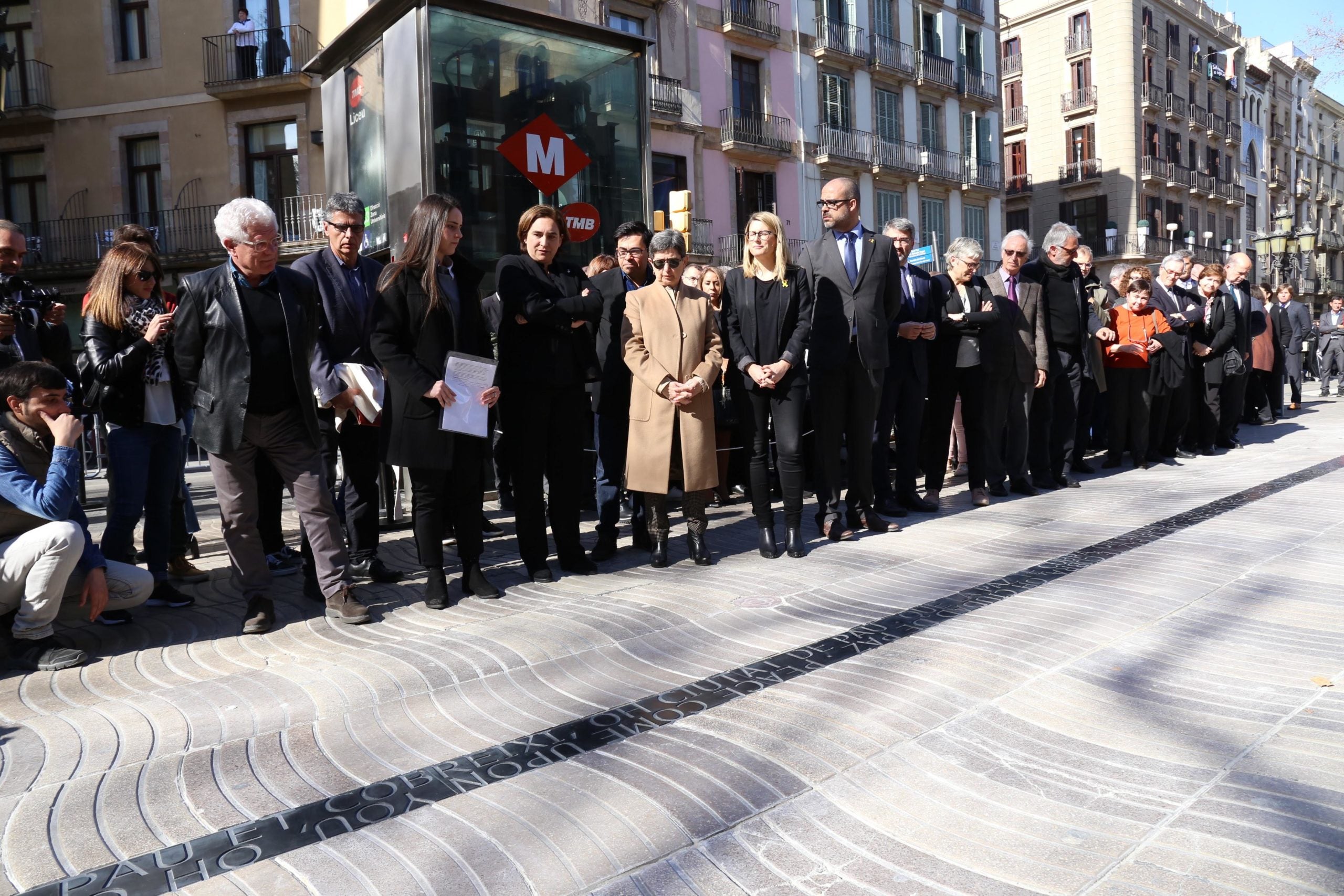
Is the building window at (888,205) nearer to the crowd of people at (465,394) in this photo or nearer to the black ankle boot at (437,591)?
the crowd of people at (465,394)

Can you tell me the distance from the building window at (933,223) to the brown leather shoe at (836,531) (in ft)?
97.5

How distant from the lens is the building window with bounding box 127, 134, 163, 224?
24.5m

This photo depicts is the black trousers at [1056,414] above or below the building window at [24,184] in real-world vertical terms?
below

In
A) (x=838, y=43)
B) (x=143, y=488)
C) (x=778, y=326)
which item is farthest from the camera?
(x=838, y=43)

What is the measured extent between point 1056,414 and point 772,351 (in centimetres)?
393

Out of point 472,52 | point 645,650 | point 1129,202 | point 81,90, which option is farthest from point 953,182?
point 645,650

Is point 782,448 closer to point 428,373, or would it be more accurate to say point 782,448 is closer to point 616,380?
point 616,380

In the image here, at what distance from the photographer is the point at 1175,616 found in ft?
14.9

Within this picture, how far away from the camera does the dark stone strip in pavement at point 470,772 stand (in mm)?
2523

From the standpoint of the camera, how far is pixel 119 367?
5.11m

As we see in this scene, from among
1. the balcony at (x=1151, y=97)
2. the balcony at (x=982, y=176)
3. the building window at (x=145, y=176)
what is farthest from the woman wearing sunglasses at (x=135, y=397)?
the balcony at (x=1151, y=97)

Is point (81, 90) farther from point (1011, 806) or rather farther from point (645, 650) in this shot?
point (1011, 806)

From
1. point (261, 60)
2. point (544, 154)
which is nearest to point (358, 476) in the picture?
point (544, 154)

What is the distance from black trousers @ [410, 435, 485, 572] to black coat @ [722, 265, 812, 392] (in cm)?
171
